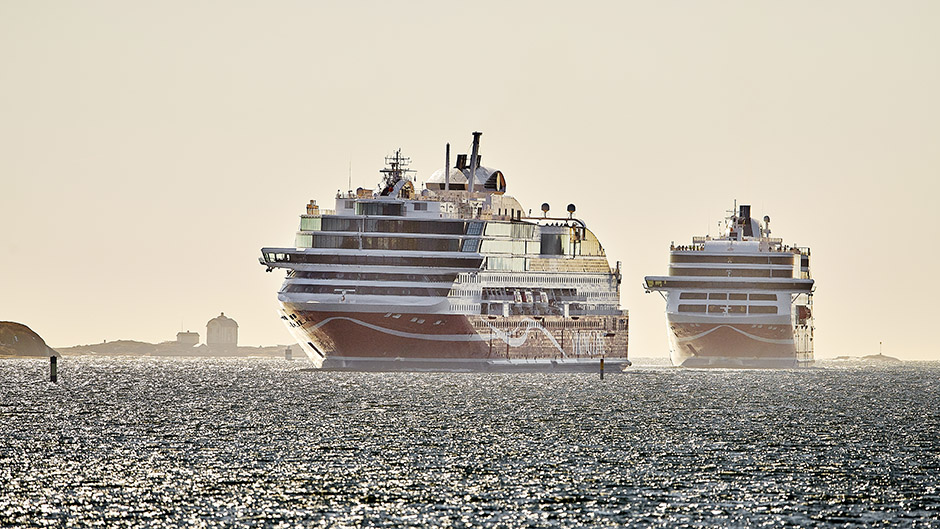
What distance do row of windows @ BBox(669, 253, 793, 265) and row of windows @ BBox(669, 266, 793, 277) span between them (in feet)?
2.41

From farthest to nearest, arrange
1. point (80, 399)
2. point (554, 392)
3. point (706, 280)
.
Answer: point (706, 280) < point (554, 392) < point (80, 399)

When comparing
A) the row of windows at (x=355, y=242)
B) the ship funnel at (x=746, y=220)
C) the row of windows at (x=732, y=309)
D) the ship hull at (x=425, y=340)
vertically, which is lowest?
the ship hull at (x=425, y=340)

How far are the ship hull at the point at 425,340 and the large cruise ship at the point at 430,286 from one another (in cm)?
9

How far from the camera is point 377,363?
119m

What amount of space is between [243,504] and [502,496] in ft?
22.8

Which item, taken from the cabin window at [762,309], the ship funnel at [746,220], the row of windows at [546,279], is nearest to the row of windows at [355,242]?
the row of windows at [546,279]

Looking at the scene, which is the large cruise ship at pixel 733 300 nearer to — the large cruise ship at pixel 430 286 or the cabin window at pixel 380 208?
the large cruise ship at pixel 430 286

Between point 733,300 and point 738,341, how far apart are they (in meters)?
3.83

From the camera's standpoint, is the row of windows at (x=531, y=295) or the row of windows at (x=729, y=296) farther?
the row of windows at (x=729, y=296)

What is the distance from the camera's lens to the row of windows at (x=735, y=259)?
161250 millimetres

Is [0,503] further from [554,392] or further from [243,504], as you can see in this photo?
[554,392]

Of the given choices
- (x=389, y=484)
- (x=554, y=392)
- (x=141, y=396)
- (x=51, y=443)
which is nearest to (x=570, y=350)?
(x=554, y=392)

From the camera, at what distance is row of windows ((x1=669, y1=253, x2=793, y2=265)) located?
161250 millimetres

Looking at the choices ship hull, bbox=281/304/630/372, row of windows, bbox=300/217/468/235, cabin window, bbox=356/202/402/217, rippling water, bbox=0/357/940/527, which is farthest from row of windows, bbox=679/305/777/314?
rippling water, bbox=0/357/940/527
